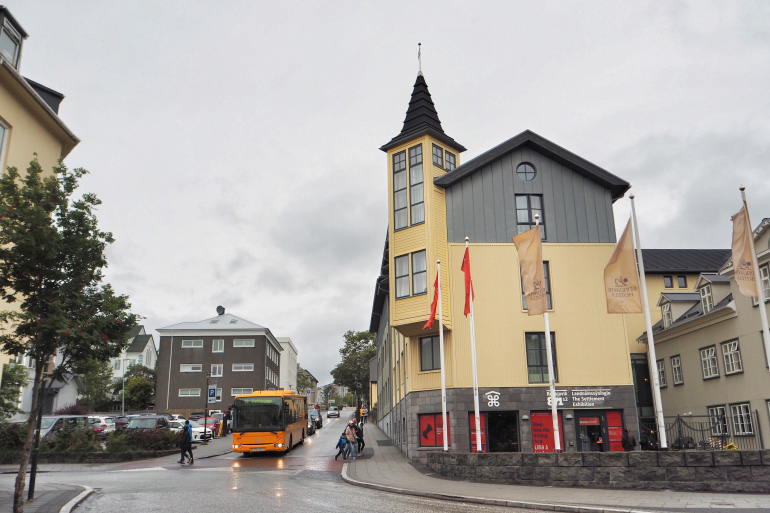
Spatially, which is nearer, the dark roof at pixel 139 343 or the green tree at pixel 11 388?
the green tree at pixel 11 388

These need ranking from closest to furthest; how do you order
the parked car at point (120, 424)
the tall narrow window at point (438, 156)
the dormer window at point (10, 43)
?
the dormer window at point (10, 43), the tall narrow window at point (438, 156), the parked car at point (120, 424)

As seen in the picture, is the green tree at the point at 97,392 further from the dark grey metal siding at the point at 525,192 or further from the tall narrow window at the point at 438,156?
the dark grey metal siding at the point at 525,192

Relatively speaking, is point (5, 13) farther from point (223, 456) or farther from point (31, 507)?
point (223, 456)

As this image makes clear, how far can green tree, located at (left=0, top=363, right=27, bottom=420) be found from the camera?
34969 mm

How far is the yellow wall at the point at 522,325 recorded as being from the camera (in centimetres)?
2434

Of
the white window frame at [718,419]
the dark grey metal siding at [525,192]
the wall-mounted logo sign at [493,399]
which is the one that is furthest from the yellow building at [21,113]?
the white window frame at [718,419]

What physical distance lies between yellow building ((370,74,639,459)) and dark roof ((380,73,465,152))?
0.14 meters

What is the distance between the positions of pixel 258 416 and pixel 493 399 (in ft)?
35.0

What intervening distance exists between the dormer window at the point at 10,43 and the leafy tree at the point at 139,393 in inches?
2803

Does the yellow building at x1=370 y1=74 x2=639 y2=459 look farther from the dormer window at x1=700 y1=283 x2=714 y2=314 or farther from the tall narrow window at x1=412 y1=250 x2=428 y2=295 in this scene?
the dormer window at x1=700 y1=283 x2=714 y2=314

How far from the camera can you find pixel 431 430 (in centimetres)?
2459

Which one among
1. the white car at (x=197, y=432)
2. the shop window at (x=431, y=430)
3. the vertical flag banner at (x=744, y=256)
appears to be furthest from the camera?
the white car at (x=197, y=432)

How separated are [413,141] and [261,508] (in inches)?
718

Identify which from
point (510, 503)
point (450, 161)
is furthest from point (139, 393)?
point (510, 503)
